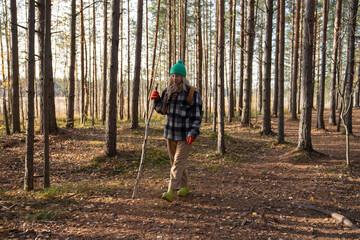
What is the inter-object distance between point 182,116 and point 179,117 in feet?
0.20

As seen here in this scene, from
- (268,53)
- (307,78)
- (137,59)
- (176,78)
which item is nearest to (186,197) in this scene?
(176,78)

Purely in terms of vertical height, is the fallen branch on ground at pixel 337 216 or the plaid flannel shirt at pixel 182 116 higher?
the plaid flannel shirt at pixel 182 116

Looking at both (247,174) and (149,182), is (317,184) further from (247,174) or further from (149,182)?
(149,182)

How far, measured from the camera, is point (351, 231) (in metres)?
3.56

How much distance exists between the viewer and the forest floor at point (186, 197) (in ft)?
12.1

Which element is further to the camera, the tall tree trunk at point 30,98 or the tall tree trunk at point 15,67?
the tall tree trunk at point 15,67

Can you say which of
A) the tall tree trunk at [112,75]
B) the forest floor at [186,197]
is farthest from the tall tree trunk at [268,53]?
the tall tree trunk at [112,75]

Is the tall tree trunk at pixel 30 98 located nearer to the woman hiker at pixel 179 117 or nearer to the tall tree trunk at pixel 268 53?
the woman hiker at pixel 179 117

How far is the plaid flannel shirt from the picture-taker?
4602 mm

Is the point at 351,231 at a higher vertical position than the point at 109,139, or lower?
lower

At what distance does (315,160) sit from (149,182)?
5.36 meters

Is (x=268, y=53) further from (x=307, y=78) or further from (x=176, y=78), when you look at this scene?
(x=176, y=78)

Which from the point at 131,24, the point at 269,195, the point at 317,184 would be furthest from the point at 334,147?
the point at 131,24

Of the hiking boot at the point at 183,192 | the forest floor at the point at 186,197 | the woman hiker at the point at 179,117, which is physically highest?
the woman hiker at the point at 179,117
